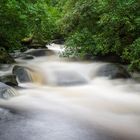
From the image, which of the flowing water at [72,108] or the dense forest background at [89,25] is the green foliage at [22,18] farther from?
the flowing water at [72,108]

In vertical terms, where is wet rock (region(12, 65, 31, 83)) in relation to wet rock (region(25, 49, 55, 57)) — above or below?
above

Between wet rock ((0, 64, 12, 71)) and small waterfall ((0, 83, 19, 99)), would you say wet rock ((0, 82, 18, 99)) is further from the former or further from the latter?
wet rock ((0, 64, 12, 71))

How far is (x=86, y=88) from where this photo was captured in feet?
39.4

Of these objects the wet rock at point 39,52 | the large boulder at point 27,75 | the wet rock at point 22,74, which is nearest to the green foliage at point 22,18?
the large boulder at point 27,75

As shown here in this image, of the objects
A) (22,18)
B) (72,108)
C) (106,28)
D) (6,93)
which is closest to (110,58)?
(106,28)

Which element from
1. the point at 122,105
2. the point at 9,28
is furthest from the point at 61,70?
the point at 122,105

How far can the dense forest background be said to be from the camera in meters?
12.0

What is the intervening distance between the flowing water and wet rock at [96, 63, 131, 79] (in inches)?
10.0

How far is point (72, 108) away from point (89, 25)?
578 cm

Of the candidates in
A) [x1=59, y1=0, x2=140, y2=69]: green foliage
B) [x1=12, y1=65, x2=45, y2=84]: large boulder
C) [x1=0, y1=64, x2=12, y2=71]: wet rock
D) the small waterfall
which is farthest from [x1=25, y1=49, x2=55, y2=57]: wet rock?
the small waterfall

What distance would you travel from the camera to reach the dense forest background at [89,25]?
12.0 meters

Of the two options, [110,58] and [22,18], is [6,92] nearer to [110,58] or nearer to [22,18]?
[22,18]

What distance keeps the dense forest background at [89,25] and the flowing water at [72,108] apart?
1096mm

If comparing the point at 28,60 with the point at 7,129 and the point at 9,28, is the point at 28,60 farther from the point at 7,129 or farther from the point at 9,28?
the point at 7,129
